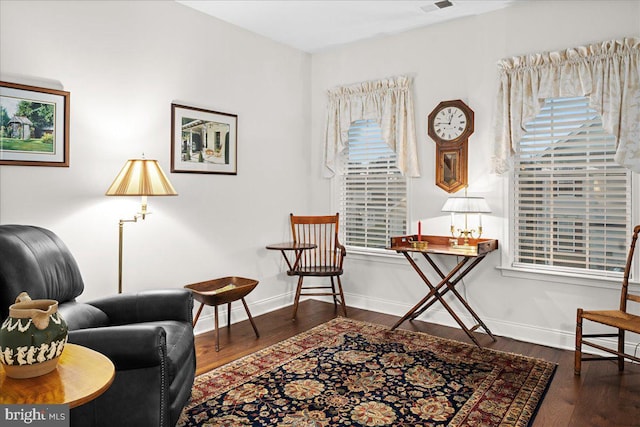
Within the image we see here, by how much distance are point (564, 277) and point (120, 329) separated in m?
3.33

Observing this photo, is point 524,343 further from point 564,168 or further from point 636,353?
point 564,168

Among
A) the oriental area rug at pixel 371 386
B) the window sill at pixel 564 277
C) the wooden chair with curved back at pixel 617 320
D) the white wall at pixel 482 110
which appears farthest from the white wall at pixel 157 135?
the wooden chair with curved back at pixel 617 320

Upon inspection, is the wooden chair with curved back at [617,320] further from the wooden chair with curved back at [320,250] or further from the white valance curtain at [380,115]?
the wooden chair with curved back at [320,250]

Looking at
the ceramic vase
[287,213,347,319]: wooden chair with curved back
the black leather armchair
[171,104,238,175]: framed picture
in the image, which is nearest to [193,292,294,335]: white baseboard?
[287,213,347,319]: wooden chair with curved back

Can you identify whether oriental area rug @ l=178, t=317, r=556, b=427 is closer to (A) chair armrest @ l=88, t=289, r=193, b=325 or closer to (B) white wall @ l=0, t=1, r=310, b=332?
(A) chair armrest @ l=88, t=289, r=193, b=325

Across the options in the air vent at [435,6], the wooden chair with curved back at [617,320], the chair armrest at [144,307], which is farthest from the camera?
the air vent at [435,6]

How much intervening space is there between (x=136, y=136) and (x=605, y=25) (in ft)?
→ 12.3

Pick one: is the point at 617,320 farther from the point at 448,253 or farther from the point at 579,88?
the point at 579,88

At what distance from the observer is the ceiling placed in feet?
12.7

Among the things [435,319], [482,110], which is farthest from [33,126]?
[435,319]

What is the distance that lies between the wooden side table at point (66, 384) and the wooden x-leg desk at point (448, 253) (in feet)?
9.10

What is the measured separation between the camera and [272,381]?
9.74ft

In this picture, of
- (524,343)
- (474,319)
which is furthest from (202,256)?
(524,343)

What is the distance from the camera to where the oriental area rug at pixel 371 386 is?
2.51 meters
